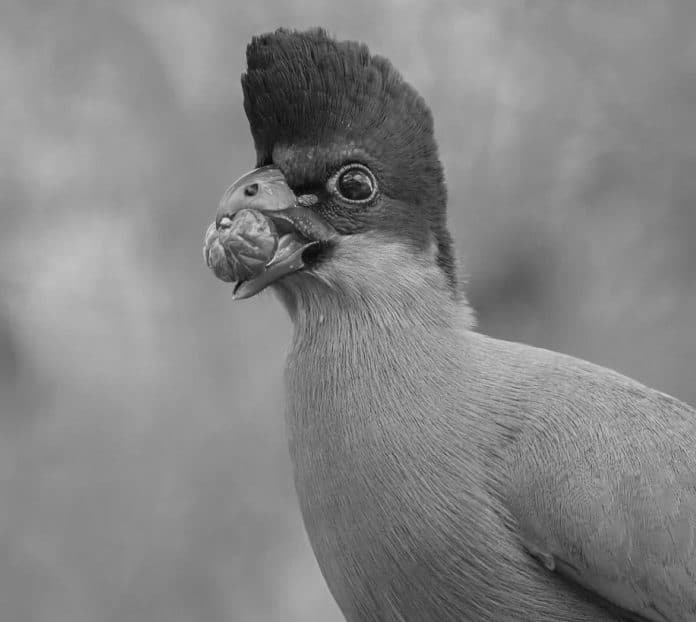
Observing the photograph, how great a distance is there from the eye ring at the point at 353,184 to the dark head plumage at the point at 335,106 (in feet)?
0.10

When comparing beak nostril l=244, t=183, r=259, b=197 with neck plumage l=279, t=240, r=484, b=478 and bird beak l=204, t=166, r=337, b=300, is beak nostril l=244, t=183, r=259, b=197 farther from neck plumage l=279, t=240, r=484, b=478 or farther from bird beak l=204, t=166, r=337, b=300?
neck plumage l=279, t=240, r=484, b=478

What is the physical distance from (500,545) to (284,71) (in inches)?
50.1

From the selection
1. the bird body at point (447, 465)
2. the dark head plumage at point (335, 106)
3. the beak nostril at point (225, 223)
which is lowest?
the bird body at point (447, 465)

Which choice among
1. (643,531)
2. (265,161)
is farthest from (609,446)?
(265,161)

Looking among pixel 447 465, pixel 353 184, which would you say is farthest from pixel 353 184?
pixel 447 465

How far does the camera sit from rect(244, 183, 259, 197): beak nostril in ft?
8.39

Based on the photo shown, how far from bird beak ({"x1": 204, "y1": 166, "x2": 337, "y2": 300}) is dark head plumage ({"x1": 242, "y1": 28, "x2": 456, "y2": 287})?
123 mm

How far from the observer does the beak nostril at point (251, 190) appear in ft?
8.39

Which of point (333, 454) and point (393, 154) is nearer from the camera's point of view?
point (333, 454)

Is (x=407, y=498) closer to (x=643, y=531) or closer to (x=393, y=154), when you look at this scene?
(x=643, y=531)

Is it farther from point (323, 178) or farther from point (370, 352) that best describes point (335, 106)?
point (370, 352)

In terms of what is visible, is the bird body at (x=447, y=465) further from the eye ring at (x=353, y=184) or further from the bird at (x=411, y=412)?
the eye ring at (x=353, y=184)

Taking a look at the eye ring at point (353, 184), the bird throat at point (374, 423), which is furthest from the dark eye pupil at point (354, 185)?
the bird throat at point (374, 423)

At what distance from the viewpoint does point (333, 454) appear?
248 cm
